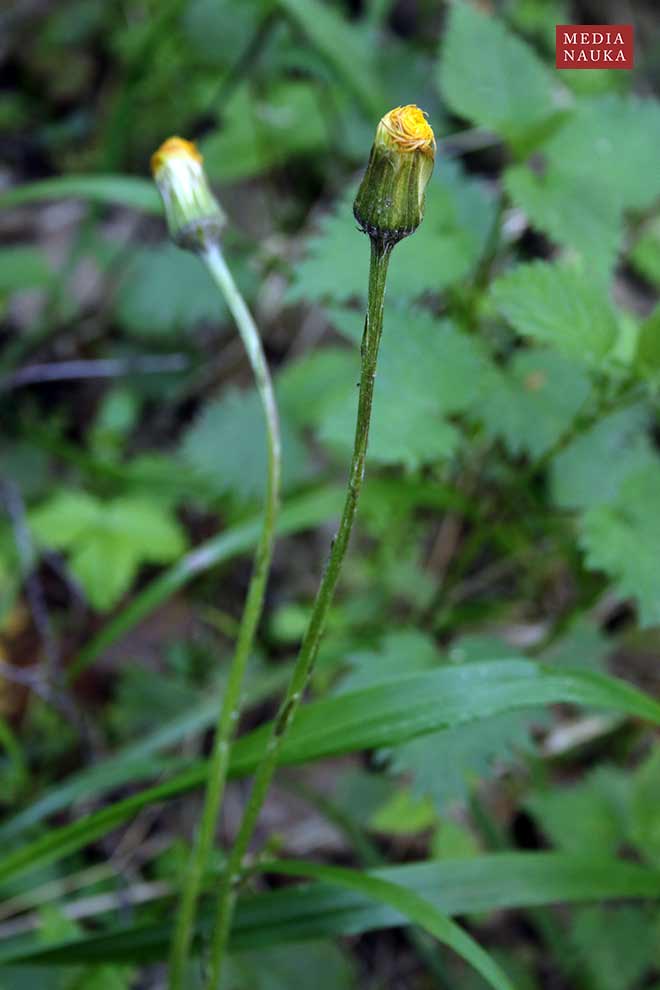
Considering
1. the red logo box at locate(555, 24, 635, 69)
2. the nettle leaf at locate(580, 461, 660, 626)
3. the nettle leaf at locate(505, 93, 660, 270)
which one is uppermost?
the red logo box at locate(555, 24, 635, 69)

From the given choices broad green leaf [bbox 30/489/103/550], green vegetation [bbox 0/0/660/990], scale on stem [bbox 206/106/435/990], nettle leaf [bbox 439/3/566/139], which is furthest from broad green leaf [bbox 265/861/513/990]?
nettle leaf [bbox 439/3/566/139]

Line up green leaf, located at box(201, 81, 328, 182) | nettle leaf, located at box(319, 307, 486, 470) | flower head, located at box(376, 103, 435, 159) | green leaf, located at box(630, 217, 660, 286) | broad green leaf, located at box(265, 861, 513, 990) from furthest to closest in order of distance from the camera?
green leaf, located at box(201, 81, 328, 182)
green leaf, located at box(630, 217, 660, 286)
nettle leaf, located at box(319, 307, 486, 470)
broad green leaf, located at box(265, 861, 513, 990)
flower head, located at box(376, 103, 435, 159)

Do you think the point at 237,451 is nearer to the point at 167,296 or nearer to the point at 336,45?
the point at 167,296

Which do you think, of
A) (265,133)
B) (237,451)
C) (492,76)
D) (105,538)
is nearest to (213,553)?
(105,538)

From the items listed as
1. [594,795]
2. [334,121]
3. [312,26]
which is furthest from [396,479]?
[334,121]

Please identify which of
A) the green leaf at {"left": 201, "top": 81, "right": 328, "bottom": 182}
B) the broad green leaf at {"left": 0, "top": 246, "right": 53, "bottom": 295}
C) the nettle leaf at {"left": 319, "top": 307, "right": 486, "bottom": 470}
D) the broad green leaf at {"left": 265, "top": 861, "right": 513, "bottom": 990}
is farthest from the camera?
the green leaf at {"left": 201, "top": 81, "right": 328, "bottom": 182}

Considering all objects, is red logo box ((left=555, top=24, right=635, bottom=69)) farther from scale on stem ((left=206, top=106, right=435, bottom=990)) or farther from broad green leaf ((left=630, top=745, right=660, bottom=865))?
broad green leaf ((left=630, top=745, right=660, bottom=865))
